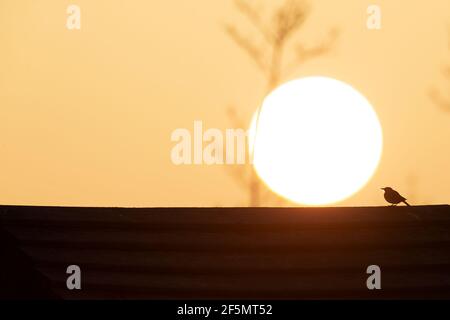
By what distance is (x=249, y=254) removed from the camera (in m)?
6.06

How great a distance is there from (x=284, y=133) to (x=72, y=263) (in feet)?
38.6

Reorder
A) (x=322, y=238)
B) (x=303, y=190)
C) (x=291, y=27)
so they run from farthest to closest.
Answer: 1. (x=291, y=27)
2. (x=303, y=190)
3. (x=322, y=238)

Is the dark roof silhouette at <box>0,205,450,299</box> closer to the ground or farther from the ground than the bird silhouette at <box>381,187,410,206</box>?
closer to the ground

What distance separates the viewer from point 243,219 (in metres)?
6.08

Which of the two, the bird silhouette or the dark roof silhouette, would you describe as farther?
the bird silhouette

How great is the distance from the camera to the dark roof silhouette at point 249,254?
5.98 meters

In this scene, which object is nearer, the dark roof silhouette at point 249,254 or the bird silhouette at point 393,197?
the dark roof silhouette at point 249,254

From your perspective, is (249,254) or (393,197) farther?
(393,197)

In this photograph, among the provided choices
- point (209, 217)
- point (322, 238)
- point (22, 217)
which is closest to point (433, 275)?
point (322, 238)

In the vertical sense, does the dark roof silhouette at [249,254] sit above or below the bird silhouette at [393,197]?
below

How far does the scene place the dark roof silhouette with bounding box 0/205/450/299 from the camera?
19.6 feet

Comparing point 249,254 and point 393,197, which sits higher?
point 393,197
